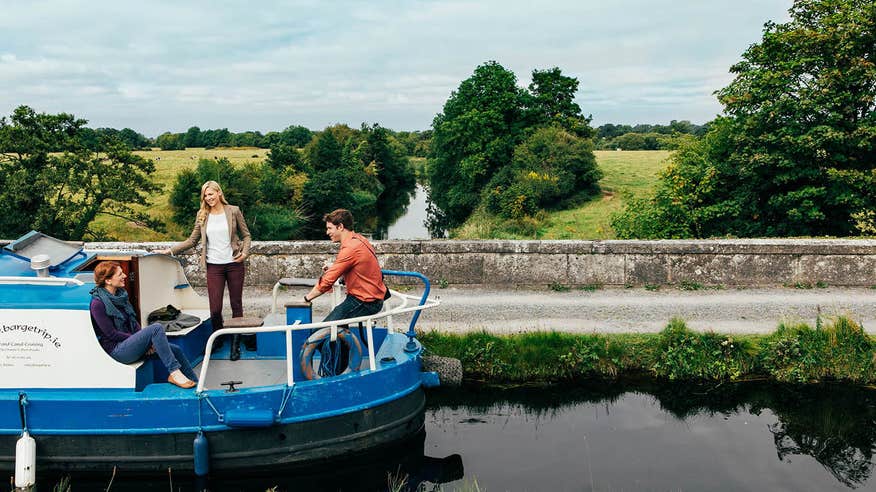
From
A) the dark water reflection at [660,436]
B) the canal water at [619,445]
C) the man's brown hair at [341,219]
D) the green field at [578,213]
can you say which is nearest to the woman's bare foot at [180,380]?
the canal water at [619,445]

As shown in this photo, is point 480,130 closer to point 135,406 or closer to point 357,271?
point 357,271

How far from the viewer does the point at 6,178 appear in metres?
23.0

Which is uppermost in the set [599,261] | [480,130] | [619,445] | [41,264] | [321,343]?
[480,130]

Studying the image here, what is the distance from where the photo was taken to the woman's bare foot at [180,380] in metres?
5.98

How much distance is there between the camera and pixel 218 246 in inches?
279

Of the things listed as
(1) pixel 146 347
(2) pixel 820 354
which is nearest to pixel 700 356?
(2) pixel 820 354

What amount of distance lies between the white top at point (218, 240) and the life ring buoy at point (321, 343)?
4.50ft

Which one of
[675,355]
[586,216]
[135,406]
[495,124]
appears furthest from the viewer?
[495,124]

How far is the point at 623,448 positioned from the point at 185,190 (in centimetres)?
3361

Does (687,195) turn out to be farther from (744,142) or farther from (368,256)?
(368,256)

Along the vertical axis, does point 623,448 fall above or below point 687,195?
below

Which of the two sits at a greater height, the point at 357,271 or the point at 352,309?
the point at 357,271

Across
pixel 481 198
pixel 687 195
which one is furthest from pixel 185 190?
pixel 687 195

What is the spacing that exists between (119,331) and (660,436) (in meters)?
5.22
